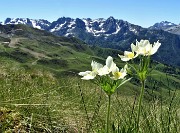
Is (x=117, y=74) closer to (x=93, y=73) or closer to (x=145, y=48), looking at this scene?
(x=93, y=73)

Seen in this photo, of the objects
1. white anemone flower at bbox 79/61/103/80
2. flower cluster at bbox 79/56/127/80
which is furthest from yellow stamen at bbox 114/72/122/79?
white anemone flower at bbox 79/61/103/80

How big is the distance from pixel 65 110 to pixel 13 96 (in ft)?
3.72

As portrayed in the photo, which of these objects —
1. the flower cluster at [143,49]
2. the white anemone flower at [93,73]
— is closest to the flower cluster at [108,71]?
the white anemone flower at [93,73]

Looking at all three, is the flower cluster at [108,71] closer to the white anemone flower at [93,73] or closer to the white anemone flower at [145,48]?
the white anemone flower at [93,73]

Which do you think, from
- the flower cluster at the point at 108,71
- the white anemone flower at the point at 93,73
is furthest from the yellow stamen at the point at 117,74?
the white anemone flower at the point at 93,73

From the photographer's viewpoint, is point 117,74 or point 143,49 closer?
point 117,74

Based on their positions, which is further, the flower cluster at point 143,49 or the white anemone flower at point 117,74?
the flower cluster at point 143,49

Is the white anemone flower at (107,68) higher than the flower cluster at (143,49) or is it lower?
lower

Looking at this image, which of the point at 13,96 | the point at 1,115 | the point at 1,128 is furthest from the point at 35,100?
the point at 1,128

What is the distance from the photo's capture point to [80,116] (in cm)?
691

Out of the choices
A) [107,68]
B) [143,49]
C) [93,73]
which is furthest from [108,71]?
[143,49]

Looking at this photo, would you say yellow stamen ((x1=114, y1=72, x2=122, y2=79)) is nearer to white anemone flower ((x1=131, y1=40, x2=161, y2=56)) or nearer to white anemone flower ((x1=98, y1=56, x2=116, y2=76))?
white anemone flower ((x1=98, y1=56, x2=116, y2=76))

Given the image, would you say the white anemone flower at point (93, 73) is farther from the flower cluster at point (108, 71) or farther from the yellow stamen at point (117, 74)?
the yellow stamen at point (117, 74)

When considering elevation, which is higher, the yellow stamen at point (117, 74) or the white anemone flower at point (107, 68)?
the white anemone flower at point (107, 68)
